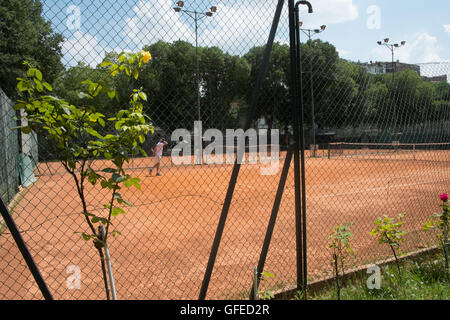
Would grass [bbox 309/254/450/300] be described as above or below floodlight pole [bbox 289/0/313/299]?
below

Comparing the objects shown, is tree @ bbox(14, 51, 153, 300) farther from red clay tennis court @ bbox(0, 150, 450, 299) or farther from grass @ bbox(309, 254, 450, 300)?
grass @ bbox(309, 254, 450, 300)

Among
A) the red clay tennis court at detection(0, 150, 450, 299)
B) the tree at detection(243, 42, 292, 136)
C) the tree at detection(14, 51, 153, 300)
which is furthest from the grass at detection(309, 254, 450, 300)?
the tree at detection(14, 51, 153, 300)

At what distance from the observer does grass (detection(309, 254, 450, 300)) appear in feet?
9.36

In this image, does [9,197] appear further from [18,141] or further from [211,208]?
[211,208]

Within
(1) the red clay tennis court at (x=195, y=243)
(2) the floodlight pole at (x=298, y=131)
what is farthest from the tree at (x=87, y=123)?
(2) the floodlight pole at (x=298, y=131)

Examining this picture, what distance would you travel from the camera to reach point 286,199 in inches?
330

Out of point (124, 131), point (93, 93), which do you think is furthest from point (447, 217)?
point (93, 93)

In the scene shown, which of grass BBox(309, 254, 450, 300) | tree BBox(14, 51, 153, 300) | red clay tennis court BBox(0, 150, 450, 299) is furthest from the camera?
red clay tennis court BBox(0, 150, 450, 299)

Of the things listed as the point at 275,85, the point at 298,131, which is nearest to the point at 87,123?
the point at 298,131

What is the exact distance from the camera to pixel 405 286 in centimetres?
298

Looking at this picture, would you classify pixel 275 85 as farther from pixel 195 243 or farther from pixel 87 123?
pixel 195 243

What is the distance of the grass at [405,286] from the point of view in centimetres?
285

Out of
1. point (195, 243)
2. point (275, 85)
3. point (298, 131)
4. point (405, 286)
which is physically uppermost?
point (275, 85)
